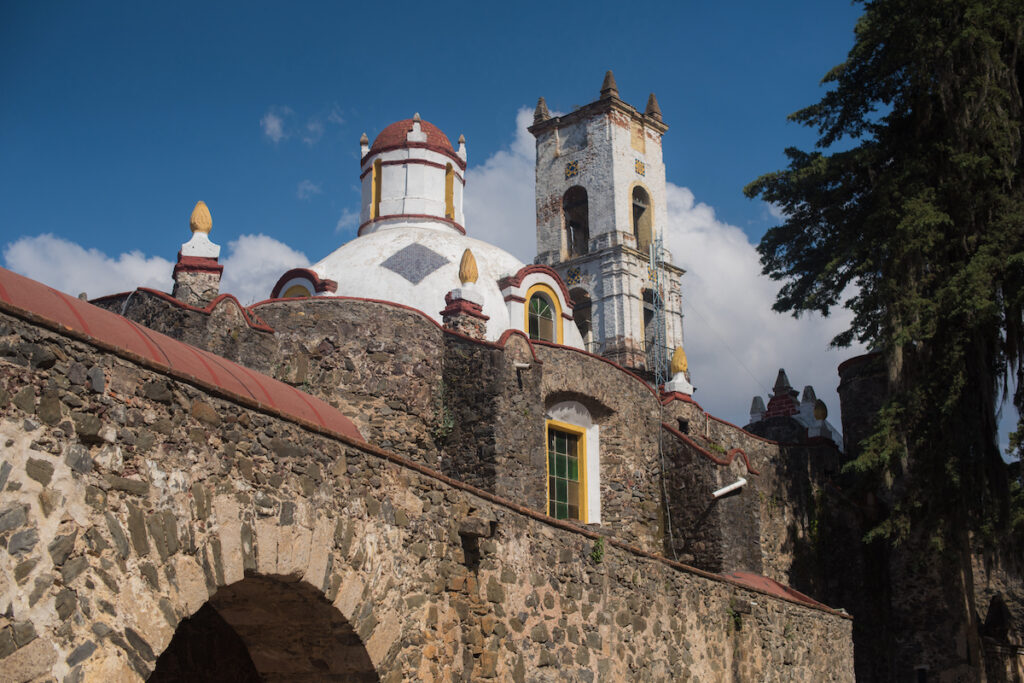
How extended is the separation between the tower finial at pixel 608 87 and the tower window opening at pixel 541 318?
2345 centimetres

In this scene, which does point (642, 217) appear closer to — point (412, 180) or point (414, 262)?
point (412, 180)

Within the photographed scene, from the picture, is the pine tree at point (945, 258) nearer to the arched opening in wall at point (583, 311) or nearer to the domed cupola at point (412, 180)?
the domed cupola at point (412, 180)

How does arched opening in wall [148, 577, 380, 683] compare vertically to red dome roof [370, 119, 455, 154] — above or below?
below

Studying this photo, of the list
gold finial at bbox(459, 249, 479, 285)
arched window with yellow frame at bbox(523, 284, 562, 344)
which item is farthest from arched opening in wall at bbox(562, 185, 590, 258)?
→ gold finial at bbox(459, 249, 479, 285)

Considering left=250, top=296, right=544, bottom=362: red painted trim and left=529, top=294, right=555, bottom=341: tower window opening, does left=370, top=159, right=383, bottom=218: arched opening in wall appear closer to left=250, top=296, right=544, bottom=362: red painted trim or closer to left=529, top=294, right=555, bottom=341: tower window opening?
left=529, top=294, right=555, bottom=341: tower window opening

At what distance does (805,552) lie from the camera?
21531 mm

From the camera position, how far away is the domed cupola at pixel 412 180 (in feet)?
72.6

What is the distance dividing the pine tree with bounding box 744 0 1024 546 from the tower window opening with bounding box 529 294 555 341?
5245mm

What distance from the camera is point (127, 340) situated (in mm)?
6832

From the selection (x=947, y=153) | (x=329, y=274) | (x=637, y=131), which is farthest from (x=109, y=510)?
(x=637, y=131)

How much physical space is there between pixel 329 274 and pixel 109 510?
13.8 metres

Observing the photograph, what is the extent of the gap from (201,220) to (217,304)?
2564mm

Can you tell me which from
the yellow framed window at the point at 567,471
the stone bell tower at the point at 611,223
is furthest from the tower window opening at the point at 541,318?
the stone bell tower at the point at 611,223

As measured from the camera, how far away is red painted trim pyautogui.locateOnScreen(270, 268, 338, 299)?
736 inches
